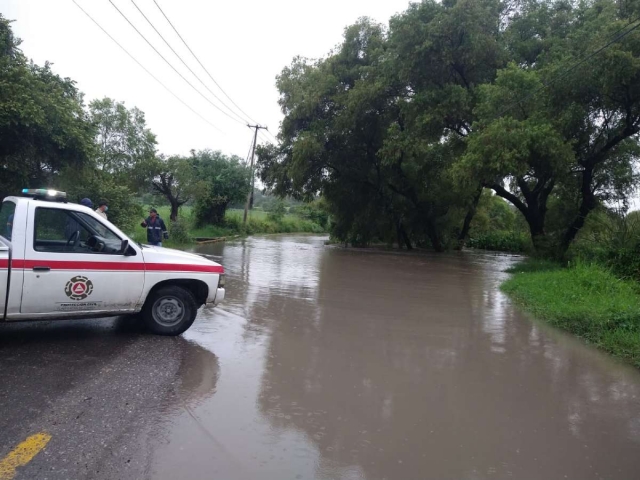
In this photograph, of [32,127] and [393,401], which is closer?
[393,401]

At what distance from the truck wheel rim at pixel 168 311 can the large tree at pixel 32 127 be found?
24.5 ft

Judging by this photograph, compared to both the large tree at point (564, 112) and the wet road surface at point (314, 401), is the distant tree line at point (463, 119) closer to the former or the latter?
the large tree at point (564, 112)

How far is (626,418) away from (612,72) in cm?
1281

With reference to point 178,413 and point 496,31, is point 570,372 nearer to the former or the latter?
point 178,413

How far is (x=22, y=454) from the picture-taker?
11.9ft

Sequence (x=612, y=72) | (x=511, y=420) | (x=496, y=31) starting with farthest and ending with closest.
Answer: (x=496, y=31), (x=612, y=72), (x=511, y=420)

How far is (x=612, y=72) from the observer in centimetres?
1468

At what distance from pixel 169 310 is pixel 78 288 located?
1.24 m

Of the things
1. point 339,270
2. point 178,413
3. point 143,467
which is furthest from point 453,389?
point 339,270

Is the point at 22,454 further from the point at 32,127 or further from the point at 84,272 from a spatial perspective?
the point at 32,127

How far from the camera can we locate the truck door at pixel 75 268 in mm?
5945

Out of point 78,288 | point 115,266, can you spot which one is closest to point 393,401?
point 115,266

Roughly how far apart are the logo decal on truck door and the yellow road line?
2.48 meters

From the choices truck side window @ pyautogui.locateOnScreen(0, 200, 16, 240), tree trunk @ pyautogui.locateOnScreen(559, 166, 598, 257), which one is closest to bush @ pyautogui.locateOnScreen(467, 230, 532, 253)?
tree trunk @ pyautogui.locateOnScreen(559, 166, 598, 257)
